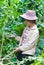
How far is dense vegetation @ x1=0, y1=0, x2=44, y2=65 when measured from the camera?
14.7 ft

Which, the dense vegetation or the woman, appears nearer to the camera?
the woman

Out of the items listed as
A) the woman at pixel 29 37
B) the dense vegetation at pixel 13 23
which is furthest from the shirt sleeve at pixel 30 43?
the dense vegetation at pixel 13 23

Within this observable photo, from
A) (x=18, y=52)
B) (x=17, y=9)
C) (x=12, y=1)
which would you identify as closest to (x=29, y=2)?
(x=17, y=9)

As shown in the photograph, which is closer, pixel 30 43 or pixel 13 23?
pixel 30 43

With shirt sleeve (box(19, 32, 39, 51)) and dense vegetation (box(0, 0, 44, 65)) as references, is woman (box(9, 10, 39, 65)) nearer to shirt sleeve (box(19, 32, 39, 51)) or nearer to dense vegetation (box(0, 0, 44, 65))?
shirt sleeve (box(19, 32, 39, 51))

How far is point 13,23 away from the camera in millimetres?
5086

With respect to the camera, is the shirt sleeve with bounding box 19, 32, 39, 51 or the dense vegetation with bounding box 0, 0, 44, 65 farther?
the dense vegetation with bounding box 0, 0, 44, 65

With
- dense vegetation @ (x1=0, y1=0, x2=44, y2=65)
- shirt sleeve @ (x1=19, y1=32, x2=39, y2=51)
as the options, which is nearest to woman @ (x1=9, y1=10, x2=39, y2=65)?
shirt sleeve @ (x1=19, y1=32, x2=39, y2=51)

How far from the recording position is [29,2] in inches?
205

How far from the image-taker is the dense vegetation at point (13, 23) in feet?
14.7

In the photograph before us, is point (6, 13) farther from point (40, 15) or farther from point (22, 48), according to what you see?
point (40, 15)

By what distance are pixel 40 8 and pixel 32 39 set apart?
118cm

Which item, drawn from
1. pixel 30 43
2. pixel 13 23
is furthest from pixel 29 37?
pixel 13 23

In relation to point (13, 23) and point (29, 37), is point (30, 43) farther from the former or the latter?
point (13, 23)
